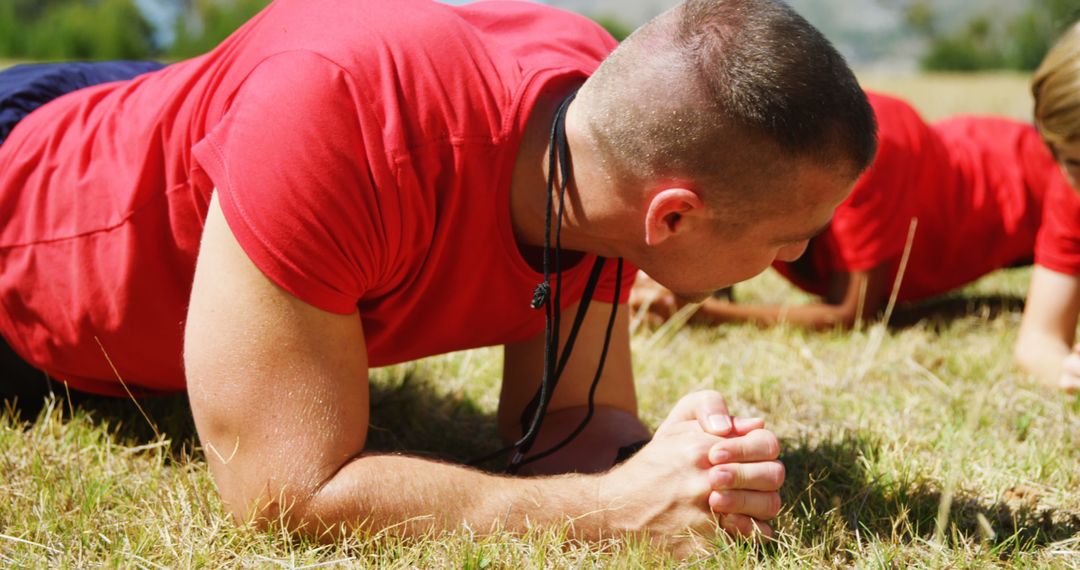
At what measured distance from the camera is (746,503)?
218 cm

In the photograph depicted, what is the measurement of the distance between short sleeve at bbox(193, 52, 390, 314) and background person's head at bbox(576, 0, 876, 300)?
0.49 meters

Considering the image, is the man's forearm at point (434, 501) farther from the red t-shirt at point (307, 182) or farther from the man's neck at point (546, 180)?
the man's neck at point (546, 180)

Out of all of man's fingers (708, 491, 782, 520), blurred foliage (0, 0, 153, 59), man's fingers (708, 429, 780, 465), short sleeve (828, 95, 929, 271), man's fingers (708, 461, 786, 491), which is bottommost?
blurred foliage (0, 0, 153, 59)

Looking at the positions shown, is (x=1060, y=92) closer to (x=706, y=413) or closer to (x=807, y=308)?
(x=807, y=308)

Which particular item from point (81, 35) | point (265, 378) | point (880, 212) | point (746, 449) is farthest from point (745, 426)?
point (81, 35)

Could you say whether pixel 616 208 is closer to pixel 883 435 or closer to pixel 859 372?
pixel 883 435

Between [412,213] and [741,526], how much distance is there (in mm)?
925

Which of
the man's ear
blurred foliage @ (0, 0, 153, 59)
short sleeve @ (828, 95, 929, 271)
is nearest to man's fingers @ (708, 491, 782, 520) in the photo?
the man's ear

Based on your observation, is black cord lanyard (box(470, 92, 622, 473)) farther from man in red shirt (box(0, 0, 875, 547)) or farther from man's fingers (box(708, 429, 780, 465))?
man's fingers (box(708, 429, 780, 465))

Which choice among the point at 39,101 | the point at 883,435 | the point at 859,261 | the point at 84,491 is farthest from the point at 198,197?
the point at 859,261

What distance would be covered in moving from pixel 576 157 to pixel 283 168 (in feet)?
1.98

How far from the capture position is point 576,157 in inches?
87.6

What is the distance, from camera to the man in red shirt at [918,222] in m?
4.41

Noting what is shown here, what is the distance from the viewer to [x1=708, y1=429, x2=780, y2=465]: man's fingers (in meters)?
2.16
